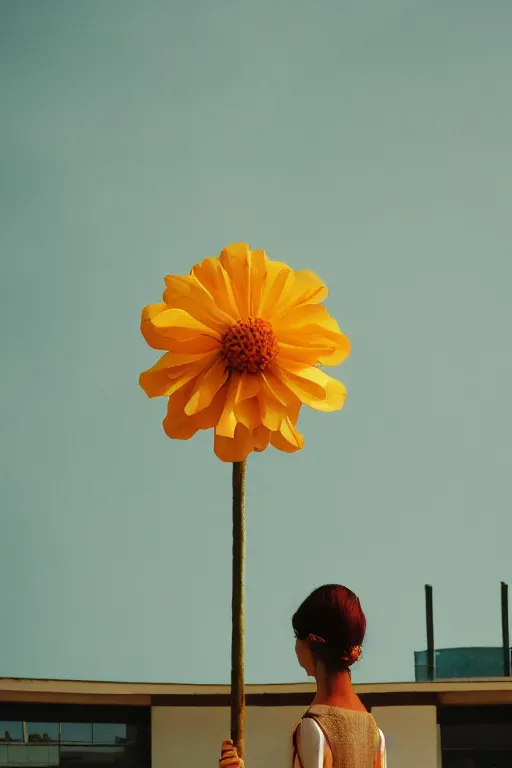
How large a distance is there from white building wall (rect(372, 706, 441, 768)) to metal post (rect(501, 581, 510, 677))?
36.3 ft

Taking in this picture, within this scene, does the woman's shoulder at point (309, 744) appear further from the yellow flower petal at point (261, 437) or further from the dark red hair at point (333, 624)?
the yellow flower petal at point (261, 437)

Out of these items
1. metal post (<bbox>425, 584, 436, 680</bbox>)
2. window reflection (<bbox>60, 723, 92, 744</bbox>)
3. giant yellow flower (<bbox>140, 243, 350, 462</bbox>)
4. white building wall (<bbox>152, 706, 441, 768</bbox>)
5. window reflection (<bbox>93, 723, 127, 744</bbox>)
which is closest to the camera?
giant yellow flower (<bbox>140, 243, 350, 462</bbox>)

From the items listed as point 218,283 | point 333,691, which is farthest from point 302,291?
point 333,691

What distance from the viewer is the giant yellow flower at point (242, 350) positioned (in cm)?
241

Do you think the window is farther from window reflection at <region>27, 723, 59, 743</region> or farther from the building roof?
the building roof

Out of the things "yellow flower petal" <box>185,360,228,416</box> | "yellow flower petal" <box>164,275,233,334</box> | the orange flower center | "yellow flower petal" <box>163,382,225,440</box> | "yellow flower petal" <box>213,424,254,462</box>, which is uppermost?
"yellow flower petal" <box>164,275,233,334</box>

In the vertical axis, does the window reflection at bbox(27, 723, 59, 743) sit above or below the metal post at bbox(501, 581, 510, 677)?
below

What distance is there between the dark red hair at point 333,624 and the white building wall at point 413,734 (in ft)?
63.6

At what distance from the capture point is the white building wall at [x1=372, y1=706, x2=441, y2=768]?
860 inches

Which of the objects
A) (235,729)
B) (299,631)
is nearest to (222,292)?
(235,729)

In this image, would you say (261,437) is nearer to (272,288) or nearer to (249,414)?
(249,414)

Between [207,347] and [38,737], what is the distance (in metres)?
21.6

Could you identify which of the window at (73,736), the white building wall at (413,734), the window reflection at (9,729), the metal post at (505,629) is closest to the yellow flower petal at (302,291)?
the white building wall at (413,734)

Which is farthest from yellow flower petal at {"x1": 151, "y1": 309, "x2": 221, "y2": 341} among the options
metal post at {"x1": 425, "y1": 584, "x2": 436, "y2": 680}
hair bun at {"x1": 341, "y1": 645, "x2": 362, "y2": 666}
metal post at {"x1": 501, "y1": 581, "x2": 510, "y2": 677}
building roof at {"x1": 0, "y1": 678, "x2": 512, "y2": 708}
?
metal post at {"x1": 501, "y1": 581, "x2": 510, "y2": 677}
